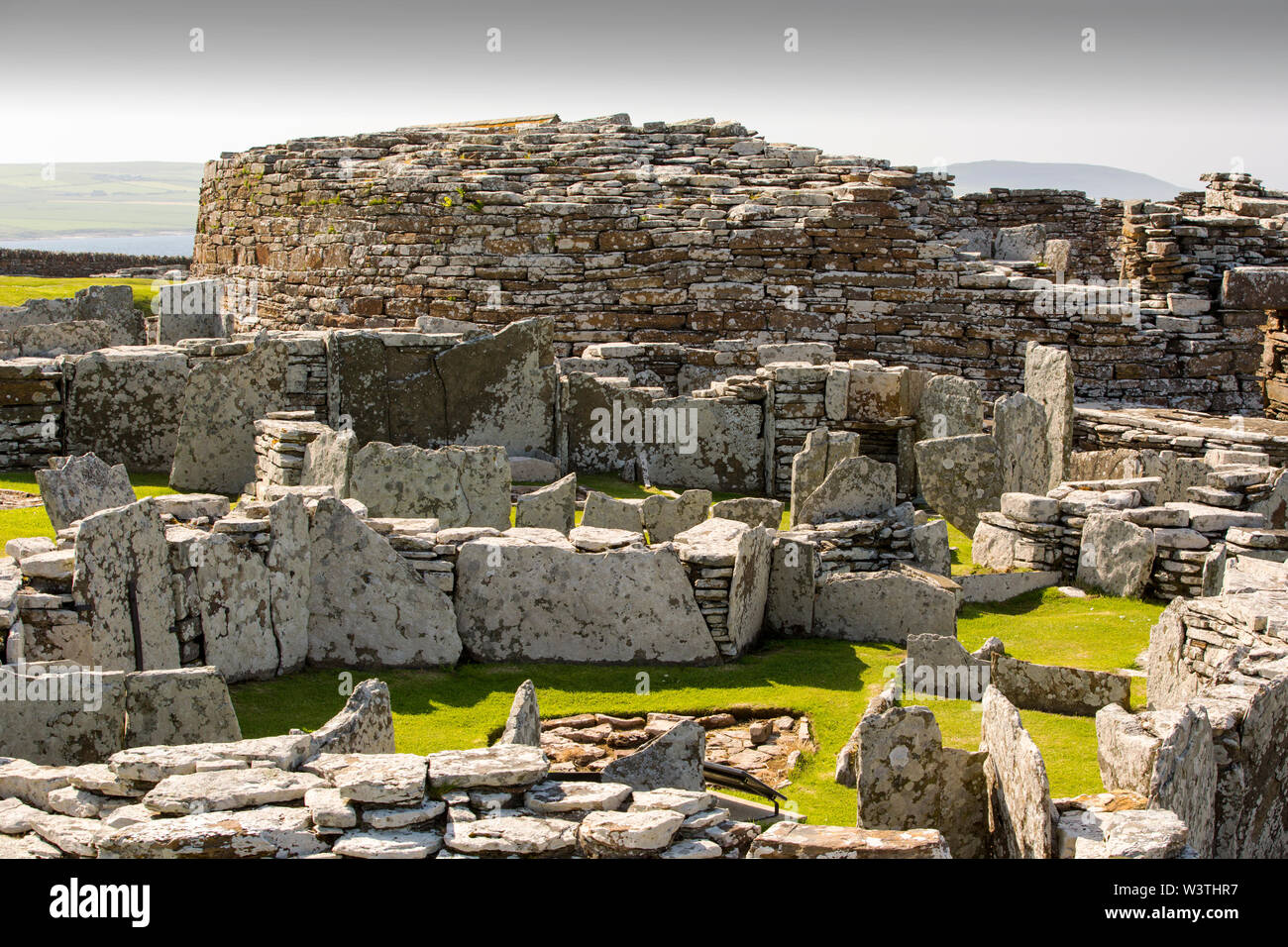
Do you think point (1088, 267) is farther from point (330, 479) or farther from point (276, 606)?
point (276, 606)

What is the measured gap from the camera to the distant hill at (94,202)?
5349 inches

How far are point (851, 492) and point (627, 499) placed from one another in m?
2.16

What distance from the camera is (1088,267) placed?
26359mm

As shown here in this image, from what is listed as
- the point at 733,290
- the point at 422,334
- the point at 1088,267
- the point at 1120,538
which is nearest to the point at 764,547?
the point at 1120,538

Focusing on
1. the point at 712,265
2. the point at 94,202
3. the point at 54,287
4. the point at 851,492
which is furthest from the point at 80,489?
the point at 94,202

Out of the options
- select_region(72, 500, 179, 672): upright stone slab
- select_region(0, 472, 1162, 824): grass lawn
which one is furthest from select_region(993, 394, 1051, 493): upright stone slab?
select_region(72, 500, 179, 672): upright stone slab

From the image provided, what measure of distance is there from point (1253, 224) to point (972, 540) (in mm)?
10288

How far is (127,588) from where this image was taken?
24.4 ft

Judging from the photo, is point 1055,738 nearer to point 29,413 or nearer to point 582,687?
point 582,687

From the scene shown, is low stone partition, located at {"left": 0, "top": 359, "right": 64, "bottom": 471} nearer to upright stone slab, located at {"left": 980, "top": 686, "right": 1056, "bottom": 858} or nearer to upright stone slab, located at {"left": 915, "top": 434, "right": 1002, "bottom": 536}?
upright stone slab, located at {"left": 915, "top": 434, "right": 1002, "bottom": 536}

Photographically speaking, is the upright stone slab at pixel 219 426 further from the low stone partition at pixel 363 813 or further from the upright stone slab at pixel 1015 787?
the upright stone slab at pixel 1015 787

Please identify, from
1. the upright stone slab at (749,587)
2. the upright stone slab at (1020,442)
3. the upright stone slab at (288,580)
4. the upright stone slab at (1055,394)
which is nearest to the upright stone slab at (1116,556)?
the upright stone slab at (1020,442)

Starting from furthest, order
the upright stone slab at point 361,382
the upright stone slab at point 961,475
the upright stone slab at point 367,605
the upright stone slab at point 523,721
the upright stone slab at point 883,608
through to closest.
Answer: the upright stone slab at point 361,382
the upright stone slab at point 961,475
the upright stone slab at point 883,608
the upright stone slab at point 367,605
the upright stone slab at point 523,721

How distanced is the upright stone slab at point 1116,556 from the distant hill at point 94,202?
121889 mm
